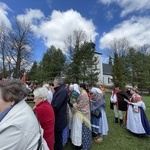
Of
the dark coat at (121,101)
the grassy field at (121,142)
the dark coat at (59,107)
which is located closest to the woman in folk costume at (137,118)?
the grassy field at (121,142)

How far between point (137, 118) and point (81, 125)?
9.51 feet

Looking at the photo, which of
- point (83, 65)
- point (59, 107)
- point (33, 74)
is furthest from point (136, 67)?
point (59, 107)

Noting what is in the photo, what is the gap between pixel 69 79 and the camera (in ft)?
106

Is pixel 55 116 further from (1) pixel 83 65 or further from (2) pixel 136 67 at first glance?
(2) pixel 136 67

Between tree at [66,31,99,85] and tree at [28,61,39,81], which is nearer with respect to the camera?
tree at [66,31,99,85]

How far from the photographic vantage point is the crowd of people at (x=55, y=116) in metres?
1.48

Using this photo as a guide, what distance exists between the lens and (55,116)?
4215 mm

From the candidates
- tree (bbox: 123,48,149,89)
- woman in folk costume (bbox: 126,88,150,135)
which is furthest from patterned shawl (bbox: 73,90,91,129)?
tree (bbox: 123,48,149,89)

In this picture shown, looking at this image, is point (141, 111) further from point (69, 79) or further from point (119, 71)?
point (119, 71)

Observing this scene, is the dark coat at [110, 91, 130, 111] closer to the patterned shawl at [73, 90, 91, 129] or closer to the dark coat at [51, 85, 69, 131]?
the patterned shawl at [73, 90, 91, 129]

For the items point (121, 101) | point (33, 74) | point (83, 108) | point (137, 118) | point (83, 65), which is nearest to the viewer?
point (83, 108)

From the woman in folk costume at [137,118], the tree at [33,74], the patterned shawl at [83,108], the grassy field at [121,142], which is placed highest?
the tree at [33,74]

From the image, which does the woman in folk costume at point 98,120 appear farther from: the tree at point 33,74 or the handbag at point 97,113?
the tree at point 33,74

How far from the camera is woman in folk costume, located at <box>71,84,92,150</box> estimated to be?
16.2 feet
